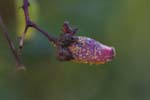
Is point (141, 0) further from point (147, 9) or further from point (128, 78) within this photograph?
point (128, 78)

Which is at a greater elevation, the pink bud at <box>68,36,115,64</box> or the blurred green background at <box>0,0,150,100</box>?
the pink bud at <box>68,36,115,64</box>

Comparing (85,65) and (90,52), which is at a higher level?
(90,52)

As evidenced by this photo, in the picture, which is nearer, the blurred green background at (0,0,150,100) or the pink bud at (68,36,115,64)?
the pink bud at (68,36,115,64)

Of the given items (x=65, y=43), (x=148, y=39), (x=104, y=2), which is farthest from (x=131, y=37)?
(x=65, y=43)

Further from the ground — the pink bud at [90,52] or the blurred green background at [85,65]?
the pink bud at [90,52]

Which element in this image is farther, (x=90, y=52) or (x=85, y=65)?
(x=85, y=65)
